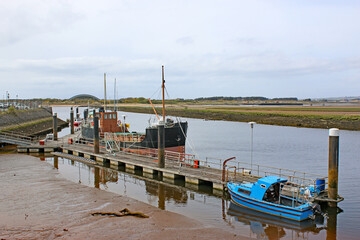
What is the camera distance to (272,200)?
16625mm

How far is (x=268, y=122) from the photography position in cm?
8131

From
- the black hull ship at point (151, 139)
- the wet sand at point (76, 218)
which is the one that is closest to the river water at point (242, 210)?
the wet sand at point (76, 218)

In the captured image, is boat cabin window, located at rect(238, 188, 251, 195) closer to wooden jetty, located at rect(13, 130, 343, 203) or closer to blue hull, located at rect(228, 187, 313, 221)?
blue hull, located at rect(228, 187, 313, 221)

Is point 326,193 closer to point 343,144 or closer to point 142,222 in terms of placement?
point 142,222

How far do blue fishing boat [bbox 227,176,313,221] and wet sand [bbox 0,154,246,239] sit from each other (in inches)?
115

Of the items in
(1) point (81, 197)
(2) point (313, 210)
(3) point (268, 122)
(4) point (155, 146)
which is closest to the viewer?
(2) point (313, 210)

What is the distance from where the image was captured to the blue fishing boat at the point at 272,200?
15.3 m

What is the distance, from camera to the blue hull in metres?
15.2

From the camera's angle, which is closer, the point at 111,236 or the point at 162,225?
the point at 111,236

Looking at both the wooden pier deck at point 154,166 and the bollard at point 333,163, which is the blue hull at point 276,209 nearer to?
the bollard at point 333,163

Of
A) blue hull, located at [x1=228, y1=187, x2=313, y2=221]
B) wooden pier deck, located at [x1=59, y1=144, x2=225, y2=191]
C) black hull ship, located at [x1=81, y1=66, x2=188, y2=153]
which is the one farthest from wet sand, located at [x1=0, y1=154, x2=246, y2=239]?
black hull ship, located at [x1=81, y1=66, x2=188, y2=153]

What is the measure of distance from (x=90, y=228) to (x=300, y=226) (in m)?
10.1

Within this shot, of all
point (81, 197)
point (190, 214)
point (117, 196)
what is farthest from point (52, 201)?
point (190, 214)

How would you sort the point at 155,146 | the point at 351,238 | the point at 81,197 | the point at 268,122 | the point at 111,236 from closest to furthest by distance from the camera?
the point at 111,236 < the point at 351,238 < the point at 81,197 < the point at 155,146 < the point at 268,122
